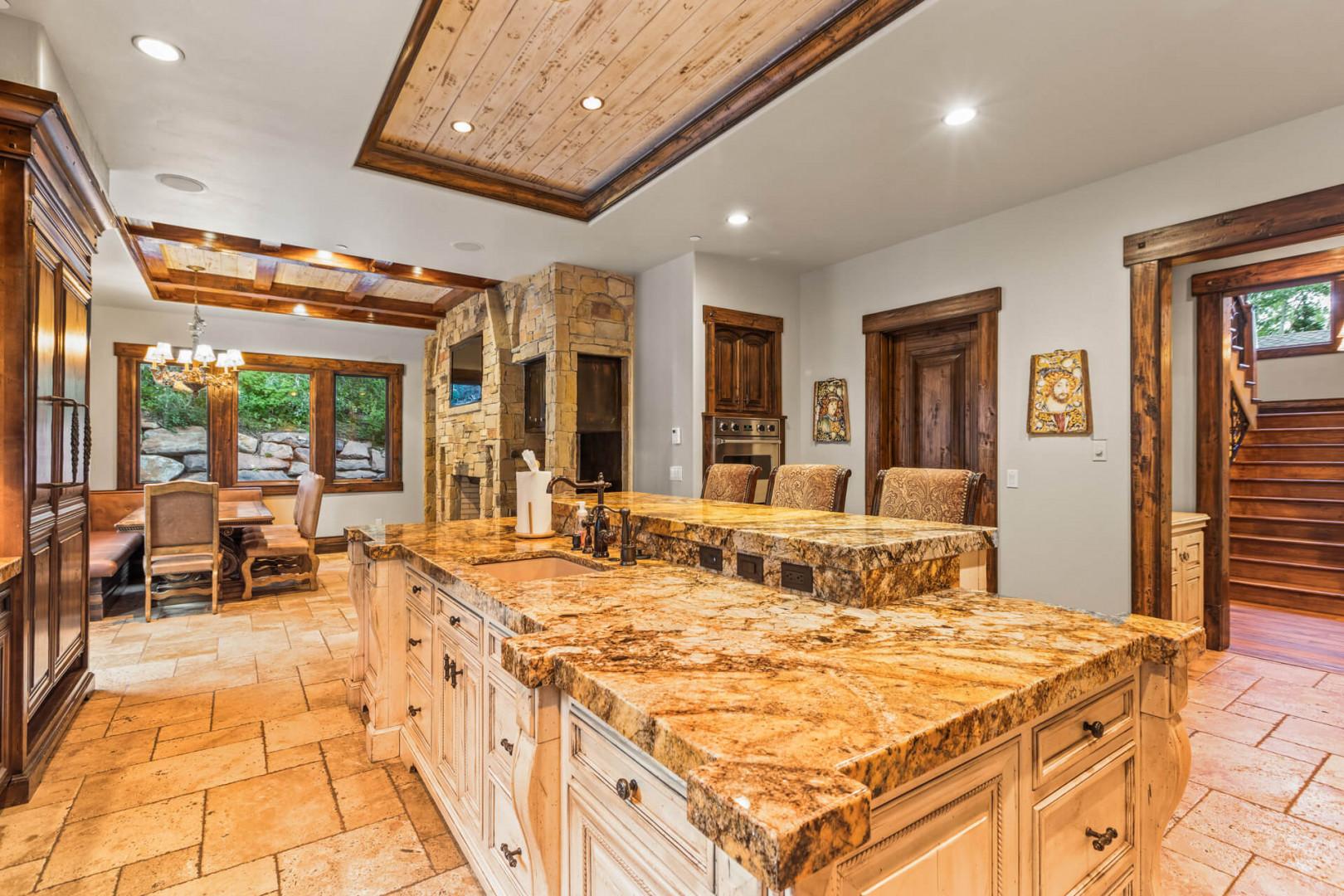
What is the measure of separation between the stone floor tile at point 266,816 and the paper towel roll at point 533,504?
116cm

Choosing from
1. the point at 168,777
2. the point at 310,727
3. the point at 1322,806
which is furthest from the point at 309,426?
the point at 1322,806

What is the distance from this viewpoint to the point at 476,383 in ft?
21.5

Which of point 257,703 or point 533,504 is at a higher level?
point 533,504

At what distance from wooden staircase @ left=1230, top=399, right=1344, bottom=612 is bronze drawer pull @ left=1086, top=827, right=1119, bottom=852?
5.20 metres

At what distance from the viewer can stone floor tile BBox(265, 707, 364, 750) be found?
2.72 meters

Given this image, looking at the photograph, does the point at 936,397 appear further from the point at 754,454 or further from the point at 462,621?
the point at 462,621

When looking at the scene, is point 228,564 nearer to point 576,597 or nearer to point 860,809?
point 576,597

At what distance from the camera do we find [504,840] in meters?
1.60

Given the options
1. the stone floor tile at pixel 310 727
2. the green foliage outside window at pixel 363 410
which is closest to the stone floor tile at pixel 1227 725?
the stone floor tile at pixel 310 727

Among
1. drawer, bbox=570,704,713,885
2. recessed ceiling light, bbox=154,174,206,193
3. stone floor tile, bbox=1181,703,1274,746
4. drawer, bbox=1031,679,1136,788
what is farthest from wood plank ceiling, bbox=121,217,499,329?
stone floor tile, bbox=1181,703,1274,746

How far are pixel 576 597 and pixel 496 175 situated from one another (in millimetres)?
3062

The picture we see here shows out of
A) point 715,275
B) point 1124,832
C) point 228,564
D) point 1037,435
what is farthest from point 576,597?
point 228,564

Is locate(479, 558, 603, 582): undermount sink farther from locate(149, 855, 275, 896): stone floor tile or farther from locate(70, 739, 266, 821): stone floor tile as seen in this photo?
locate(70, 739, 266, 821): stone floor tile

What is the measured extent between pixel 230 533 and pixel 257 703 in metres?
3.22
